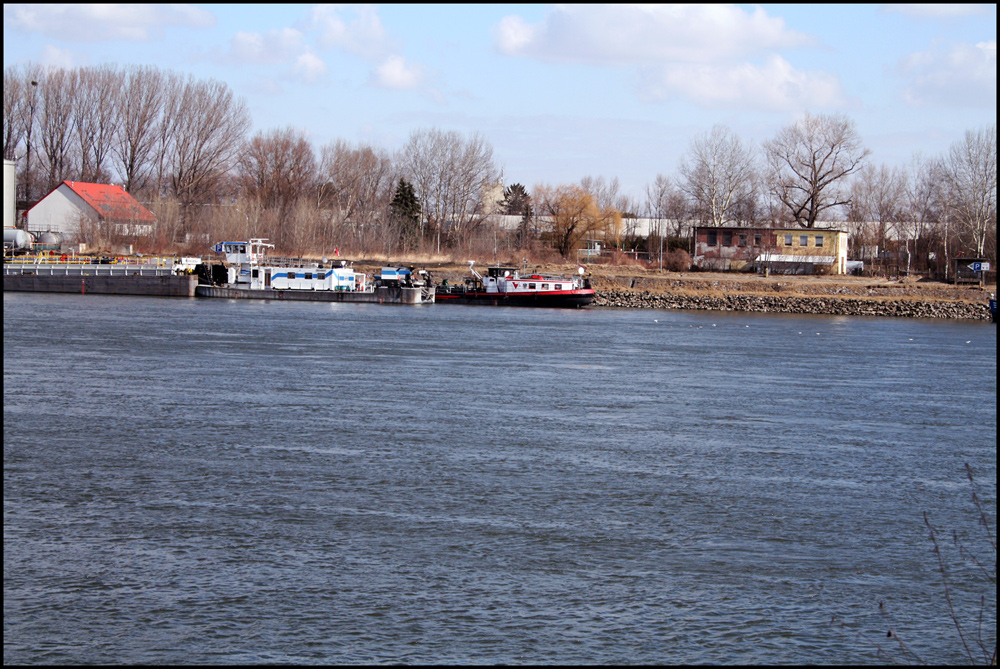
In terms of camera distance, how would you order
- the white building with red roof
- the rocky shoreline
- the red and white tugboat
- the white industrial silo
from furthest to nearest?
the white industrial silo < the white building with red roof < the red and white tugboat < the rocky shoreline

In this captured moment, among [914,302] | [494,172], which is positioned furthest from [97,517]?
[494,172]

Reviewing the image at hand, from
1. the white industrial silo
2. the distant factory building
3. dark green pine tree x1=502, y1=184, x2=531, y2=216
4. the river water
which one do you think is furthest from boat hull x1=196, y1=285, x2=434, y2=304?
dark green pine tree x1=502, y1=184, x2=531, y2=216

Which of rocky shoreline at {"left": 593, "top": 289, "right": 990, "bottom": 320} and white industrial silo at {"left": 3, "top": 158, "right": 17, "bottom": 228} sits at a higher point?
white industrial silo at {"left": 3, "top": 158, "right": 17, "bottom": 228}

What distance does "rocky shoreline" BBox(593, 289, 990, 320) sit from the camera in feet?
212

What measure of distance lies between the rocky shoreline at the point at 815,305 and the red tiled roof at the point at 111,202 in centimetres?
4114

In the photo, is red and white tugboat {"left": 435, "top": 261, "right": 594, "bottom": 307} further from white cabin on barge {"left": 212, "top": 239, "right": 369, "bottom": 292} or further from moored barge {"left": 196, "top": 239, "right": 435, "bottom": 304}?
white cabin on barge {"left": 212, "top": 239, "right": 369, "bottom": 292}

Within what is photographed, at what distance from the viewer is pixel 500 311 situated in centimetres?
6191

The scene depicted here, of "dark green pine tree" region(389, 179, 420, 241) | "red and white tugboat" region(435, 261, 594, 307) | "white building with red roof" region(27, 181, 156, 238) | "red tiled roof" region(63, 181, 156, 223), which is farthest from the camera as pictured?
"dark green pine tree" region(389, 179, 420, 241)

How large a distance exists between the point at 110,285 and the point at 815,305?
154ft

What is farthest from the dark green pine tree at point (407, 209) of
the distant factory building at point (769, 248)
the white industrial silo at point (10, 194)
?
the white industrial silo at point (10, 194)

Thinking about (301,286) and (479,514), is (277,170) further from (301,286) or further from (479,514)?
(479,514)

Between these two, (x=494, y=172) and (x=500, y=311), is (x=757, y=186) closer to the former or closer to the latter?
(x=494, y=172)

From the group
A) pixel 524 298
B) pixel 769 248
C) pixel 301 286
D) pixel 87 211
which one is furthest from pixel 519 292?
pixel 87 211

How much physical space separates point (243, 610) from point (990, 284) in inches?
2782
